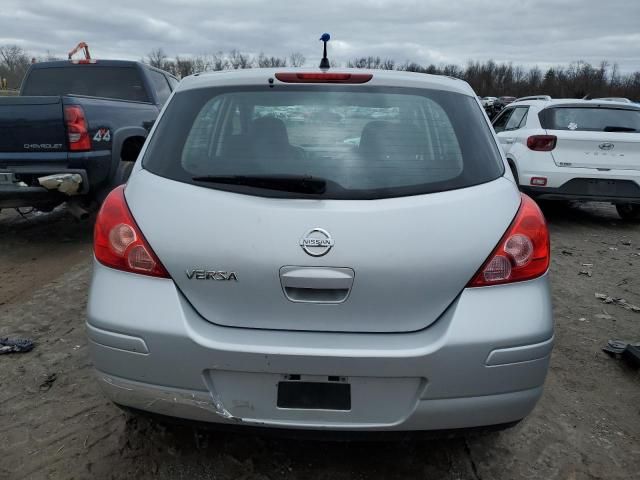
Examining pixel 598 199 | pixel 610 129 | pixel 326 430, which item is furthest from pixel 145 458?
pixel 610 129

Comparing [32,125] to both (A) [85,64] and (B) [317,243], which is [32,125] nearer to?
(A) [85,64]

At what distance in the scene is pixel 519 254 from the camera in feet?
6.68

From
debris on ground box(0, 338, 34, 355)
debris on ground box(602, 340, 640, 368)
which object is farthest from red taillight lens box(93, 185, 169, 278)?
debris on ground box(602, 340, 640, 368)

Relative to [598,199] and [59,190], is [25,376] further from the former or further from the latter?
[598,199]

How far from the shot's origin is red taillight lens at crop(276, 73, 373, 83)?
2307 millimetres

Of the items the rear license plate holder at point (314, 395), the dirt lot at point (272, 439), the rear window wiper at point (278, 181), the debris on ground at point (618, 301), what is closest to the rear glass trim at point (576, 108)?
the debris on ground at point (618, 301)

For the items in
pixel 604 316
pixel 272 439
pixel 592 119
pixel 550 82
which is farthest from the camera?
pixel 550 82

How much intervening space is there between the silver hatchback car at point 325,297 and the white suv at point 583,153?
18.4 feet

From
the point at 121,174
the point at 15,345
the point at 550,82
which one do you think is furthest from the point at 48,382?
the point at 550,82

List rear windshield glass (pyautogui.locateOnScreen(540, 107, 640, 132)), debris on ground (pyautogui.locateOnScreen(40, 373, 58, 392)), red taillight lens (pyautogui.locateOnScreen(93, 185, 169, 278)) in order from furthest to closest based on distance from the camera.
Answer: rear windshield glass (pyautogui.locateOnScreen(540, 107, 640, 132)), debris on ground (pyautogui.locateOnScreen(40, 373, 58, 392)), red taillight lens (pyautogui.locateOnScreen(93, 185, 169, 278))

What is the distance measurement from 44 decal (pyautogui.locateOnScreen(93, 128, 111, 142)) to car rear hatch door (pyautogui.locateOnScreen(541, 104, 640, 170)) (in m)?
5.56

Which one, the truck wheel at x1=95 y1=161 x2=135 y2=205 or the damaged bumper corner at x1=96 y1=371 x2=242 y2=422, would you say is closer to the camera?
the damaged bumper corner at x1=96 y1=371 x2=242 y2=422

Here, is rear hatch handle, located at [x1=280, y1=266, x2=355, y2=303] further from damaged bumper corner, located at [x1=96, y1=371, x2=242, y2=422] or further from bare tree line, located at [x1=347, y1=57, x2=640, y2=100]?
bare tree line, located at [x1=347, y1=57, x2=640, y2=100]

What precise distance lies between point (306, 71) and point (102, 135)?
12.6 feet
